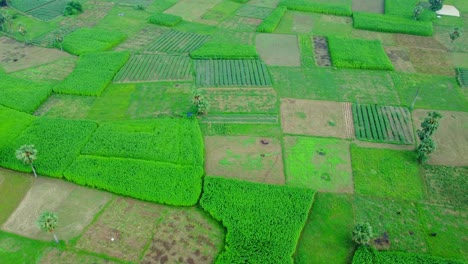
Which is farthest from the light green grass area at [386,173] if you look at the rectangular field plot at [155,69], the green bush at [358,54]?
the rectangular field plot at [155,69]

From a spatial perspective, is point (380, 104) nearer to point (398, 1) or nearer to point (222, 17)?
point (222, 17)

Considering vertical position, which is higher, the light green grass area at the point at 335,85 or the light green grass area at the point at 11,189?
the light green grass area at the point at 11,189

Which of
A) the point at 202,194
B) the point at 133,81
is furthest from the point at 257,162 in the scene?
the point at 133,81

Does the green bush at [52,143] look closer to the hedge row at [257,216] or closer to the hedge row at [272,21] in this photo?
the hedge row at [257,216]

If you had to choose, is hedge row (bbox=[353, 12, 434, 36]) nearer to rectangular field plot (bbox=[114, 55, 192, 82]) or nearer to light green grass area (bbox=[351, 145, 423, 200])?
rectangular field plot (bbox=[114, 55, 192, 82])

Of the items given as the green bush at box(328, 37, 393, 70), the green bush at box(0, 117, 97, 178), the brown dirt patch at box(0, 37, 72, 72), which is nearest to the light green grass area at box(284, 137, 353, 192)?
the green bush at box(328, 37, 393, 70)
